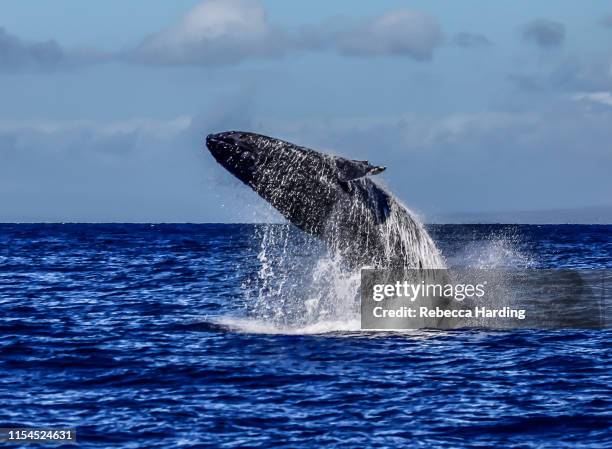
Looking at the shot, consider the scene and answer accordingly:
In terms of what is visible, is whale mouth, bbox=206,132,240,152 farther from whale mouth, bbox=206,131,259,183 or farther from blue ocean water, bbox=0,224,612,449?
blue ocean water, bbox=0,224,612,449

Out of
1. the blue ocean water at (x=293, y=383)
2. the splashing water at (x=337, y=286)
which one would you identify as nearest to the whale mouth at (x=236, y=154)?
the splashing water at (x=337, y=286)

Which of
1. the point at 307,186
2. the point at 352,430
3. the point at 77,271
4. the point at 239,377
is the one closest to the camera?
the point at 352,430

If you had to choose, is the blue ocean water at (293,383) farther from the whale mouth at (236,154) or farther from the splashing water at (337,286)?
the whale mouth at (236,154)

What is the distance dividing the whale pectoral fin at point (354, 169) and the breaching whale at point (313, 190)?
237 millimetres

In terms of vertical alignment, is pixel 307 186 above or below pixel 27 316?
above

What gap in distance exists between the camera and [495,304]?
1069 inches

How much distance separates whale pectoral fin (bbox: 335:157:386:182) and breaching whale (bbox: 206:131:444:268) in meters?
0.24

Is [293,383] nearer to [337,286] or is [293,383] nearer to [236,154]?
[236,154]

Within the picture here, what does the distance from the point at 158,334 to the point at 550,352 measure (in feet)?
28.6

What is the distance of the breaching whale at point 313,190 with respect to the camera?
20250 millimetres

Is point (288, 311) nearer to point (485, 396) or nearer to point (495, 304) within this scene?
point (495, 304)

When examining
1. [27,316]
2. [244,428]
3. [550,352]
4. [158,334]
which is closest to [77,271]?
[27,316]

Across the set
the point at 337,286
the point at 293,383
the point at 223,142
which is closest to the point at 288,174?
the point at 223,142

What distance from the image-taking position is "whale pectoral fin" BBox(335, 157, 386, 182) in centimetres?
1866
